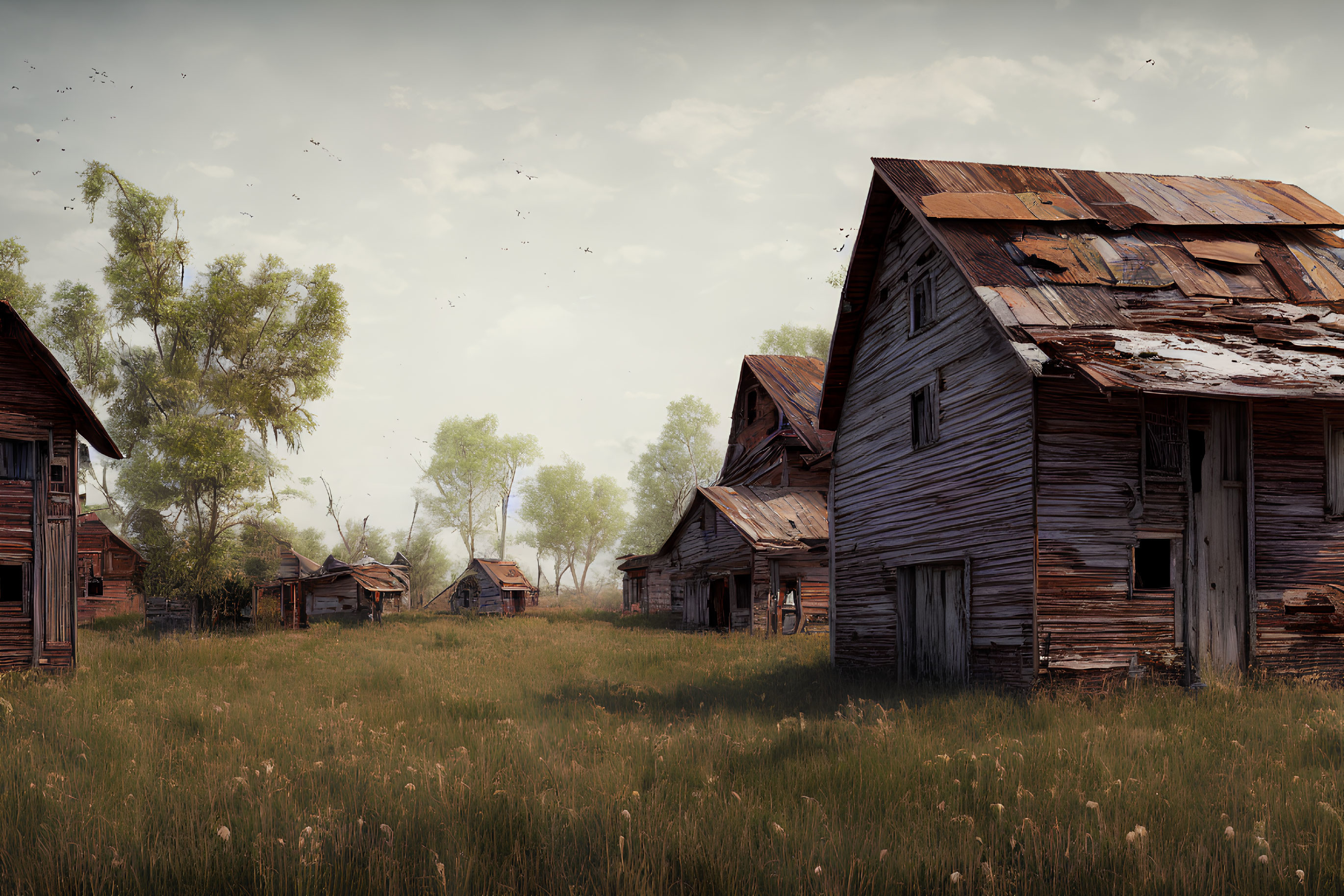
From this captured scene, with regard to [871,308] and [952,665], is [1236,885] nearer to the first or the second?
[952,665]

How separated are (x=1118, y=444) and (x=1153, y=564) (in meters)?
2.52

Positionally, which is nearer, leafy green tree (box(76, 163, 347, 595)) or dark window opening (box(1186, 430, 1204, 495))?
dark window opening (box(1186, 430, 1204, 495))

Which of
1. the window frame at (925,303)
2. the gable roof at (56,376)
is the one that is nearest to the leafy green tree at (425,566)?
the gable roof at (56,376)

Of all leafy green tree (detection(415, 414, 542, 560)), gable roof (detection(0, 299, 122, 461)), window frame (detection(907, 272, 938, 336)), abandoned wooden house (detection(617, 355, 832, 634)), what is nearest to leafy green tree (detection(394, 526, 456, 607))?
leafy green tree (detection(415, 414, 542, 560))

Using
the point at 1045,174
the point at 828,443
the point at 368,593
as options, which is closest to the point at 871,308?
the point at 1045,174

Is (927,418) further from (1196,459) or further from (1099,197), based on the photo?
(1099,197)

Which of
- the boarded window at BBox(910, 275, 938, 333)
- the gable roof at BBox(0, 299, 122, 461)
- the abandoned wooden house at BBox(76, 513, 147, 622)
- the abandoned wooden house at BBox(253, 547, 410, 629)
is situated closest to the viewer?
the gable roof at BBox(0, 299, 122, 461)

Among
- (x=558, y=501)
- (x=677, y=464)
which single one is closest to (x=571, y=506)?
(x=558, y=501)

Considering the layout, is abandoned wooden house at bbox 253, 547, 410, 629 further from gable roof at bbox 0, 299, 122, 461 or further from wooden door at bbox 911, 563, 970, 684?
wooden door at bbox 911, 563, 970, 684

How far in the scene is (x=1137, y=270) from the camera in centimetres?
1519

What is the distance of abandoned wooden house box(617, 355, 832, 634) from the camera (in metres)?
28.7

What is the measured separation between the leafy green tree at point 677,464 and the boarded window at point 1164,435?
5621 centimetres

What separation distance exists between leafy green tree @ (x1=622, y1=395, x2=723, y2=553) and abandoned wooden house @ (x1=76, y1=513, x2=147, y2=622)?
127 ft

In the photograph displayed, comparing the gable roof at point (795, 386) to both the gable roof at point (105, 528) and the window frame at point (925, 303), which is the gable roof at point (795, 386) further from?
the gable roof at point (105, 528)
